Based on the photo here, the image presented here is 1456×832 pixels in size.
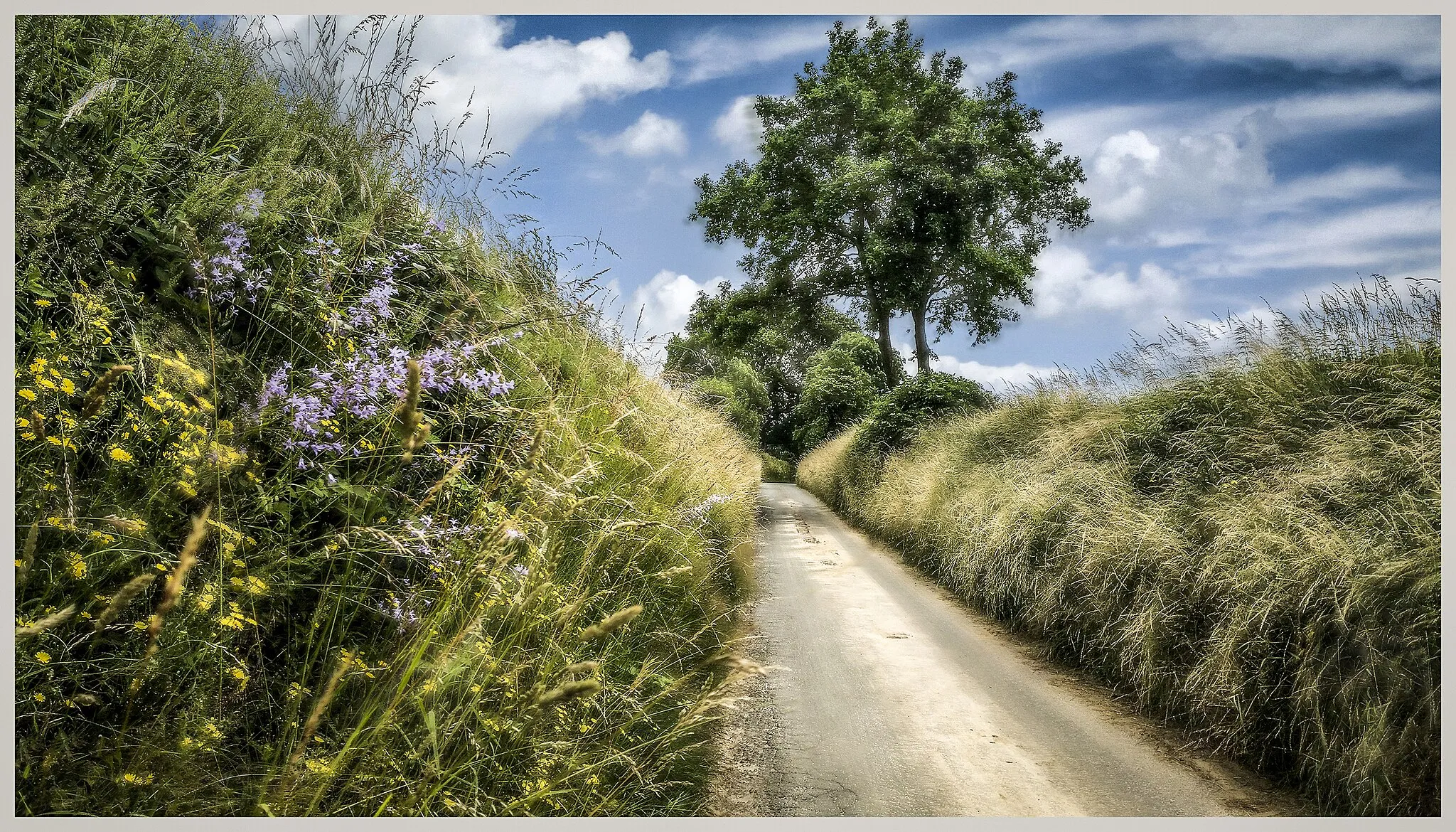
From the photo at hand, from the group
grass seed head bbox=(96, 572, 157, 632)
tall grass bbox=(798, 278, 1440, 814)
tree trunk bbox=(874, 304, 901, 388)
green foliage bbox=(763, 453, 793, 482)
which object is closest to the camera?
grass seed head bbox=(96, 572, 157, 632)

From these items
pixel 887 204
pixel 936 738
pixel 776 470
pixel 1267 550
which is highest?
Answer: pixel 887 204

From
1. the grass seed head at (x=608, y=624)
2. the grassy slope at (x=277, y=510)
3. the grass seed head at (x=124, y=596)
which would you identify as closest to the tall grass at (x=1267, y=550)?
the grassy slope at (x=277, y=510)

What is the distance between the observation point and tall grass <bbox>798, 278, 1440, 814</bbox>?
3203 mm

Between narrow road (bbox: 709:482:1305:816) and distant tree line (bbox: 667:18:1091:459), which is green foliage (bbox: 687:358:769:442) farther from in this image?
narrow road (bbox: 709:482:1305:816)

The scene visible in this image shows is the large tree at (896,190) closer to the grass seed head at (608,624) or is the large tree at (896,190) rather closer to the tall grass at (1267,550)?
the tall grass at (1267,550)

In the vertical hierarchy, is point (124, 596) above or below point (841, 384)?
below

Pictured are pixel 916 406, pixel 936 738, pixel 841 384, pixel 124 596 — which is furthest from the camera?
pixel 841 384

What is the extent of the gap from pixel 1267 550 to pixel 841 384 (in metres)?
21.9

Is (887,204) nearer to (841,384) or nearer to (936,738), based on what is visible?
(841,384)

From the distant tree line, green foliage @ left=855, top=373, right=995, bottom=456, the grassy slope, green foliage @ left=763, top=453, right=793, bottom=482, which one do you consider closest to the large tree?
the distant tree line

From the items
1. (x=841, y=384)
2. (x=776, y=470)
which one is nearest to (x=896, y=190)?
(x=841, y=384)

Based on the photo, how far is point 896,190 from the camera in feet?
50.7

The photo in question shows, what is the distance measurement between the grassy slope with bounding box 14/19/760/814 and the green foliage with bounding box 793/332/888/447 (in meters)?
22.2

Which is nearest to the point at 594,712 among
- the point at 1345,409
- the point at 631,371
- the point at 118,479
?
the point at 118,479
